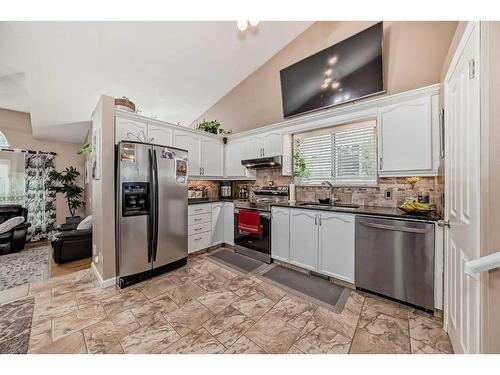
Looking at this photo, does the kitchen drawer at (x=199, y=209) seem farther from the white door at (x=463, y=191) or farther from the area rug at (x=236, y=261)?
the white door at (x=463, y=191)

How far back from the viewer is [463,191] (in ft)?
4.00

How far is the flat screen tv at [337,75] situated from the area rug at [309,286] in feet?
8.17

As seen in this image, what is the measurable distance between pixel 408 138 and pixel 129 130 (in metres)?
3.46

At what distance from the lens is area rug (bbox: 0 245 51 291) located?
2604 millimetres

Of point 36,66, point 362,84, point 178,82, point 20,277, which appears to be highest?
point 178,82

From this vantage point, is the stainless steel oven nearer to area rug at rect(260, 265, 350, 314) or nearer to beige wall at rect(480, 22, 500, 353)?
→ area rug at rect(260, 265, 350, 314)

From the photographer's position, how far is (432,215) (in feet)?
6.27

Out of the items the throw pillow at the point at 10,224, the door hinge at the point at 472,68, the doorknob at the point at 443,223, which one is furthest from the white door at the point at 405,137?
the throw pillow at the point at 10,224

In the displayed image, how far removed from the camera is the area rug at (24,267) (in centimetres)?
260

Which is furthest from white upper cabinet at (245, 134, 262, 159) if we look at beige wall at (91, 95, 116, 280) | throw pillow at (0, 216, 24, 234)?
throw pillow at (0, 216, 24, 234)

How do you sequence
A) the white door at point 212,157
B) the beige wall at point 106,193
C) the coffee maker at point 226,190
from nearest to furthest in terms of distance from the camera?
the beige wall at point 106,193, the white door at point 212,157, the coffee maker at point 226,190
